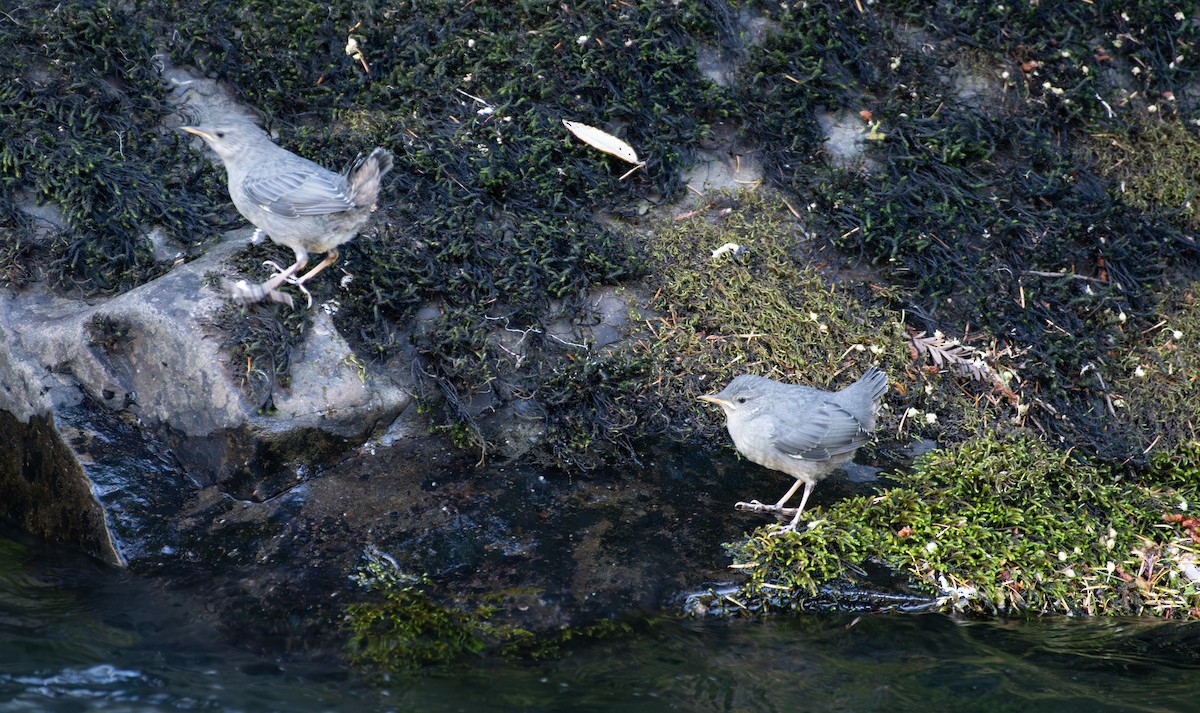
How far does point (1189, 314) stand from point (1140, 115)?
1.70 meters

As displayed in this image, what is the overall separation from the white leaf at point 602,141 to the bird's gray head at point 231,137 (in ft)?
7.12

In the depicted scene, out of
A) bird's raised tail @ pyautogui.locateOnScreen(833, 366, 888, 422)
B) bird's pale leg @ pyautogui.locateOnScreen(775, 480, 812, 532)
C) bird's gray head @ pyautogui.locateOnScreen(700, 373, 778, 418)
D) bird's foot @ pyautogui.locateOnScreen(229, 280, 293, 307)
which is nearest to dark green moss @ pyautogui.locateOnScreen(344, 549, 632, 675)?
bird's pale leg @ pyautogui.locateOnScreen(775, 480, 812, 532)

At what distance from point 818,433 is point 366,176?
118 inches

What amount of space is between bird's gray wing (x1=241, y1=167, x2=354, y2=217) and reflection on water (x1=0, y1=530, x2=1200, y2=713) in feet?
7.16

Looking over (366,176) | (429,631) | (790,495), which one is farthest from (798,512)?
(366,176)

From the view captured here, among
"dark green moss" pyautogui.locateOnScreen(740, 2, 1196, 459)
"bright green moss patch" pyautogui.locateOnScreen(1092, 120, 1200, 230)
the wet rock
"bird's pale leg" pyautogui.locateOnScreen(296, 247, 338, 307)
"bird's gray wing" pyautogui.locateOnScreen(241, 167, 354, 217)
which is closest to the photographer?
the wet rock

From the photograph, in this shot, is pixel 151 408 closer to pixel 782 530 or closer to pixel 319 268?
pixel 319 268

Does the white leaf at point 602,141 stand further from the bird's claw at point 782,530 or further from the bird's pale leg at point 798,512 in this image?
the bird's claw at point 782,530

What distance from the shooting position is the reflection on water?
4.05 m

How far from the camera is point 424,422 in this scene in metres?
5.87

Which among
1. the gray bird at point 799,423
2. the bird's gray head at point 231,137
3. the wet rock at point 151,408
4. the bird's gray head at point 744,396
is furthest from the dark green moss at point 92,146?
the gray bird at point 799,423

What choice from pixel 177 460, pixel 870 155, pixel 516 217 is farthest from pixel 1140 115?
pixel 177 460

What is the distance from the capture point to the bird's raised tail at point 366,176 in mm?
5613

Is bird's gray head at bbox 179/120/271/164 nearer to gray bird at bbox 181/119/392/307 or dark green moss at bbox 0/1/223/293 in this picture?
gray bird at bbox 181/119/392/307
